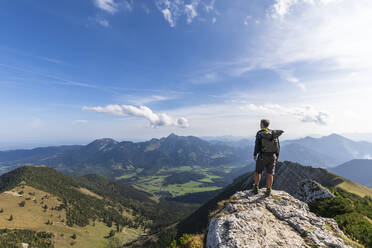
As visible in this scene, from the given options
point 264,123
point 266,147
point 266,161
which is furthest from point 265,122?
point 266,161

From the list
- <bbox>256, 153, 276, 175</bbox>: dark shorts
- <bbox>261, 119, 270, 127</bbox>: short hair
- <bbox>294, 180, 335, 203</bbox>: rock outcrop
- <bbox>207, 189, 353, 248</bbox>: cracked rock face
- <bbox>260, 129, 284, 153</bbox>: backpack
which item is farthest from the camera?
<bbox>294, 180, 335, 203</bbox>: rock outcrop

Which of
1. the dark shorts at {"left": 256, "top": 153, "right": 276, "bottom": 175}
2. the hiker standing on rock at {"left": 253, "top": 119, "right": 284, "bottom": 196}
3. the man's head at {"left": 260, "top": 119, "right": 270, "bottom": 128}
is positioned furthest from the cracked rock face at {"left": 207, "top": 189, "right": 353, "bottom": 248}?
the man's head at {"left": 260, "top": 119, "right": 270, "bottom": 128}

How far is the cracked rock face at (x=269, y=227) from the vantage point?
990 cm

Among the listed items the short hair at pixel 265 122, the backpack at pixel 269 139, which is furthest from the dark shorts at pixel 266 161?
the short hair at pixel 265 122

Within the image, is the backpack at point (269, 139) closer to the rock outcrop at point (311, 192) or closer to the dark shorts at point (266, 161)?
the dark shorts at point (266, 161)

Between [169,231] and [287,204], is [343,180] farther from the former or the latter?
[169,231]

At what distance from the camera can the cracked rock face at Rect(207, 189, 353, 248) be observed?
9898 mm

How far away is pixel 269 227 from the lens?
11.3m

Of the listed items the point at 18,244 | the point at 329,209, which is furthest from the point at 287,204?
the point at 18,244

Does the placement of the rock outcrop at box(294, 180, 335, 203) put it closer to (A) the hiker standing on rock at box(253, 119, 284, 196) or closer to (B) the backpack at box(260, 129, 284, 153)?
(A) the hiker standing on rock at box(253, 119, 284, 196)

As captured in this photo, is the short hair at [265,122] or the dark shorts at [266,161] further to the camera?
the short hair at [265,122]

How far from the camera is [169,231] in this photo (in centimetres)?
17188

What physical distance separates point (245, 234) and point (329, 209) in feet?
65.7

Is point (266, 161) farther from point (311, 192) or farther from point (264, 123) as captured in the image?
point (311, 192)
